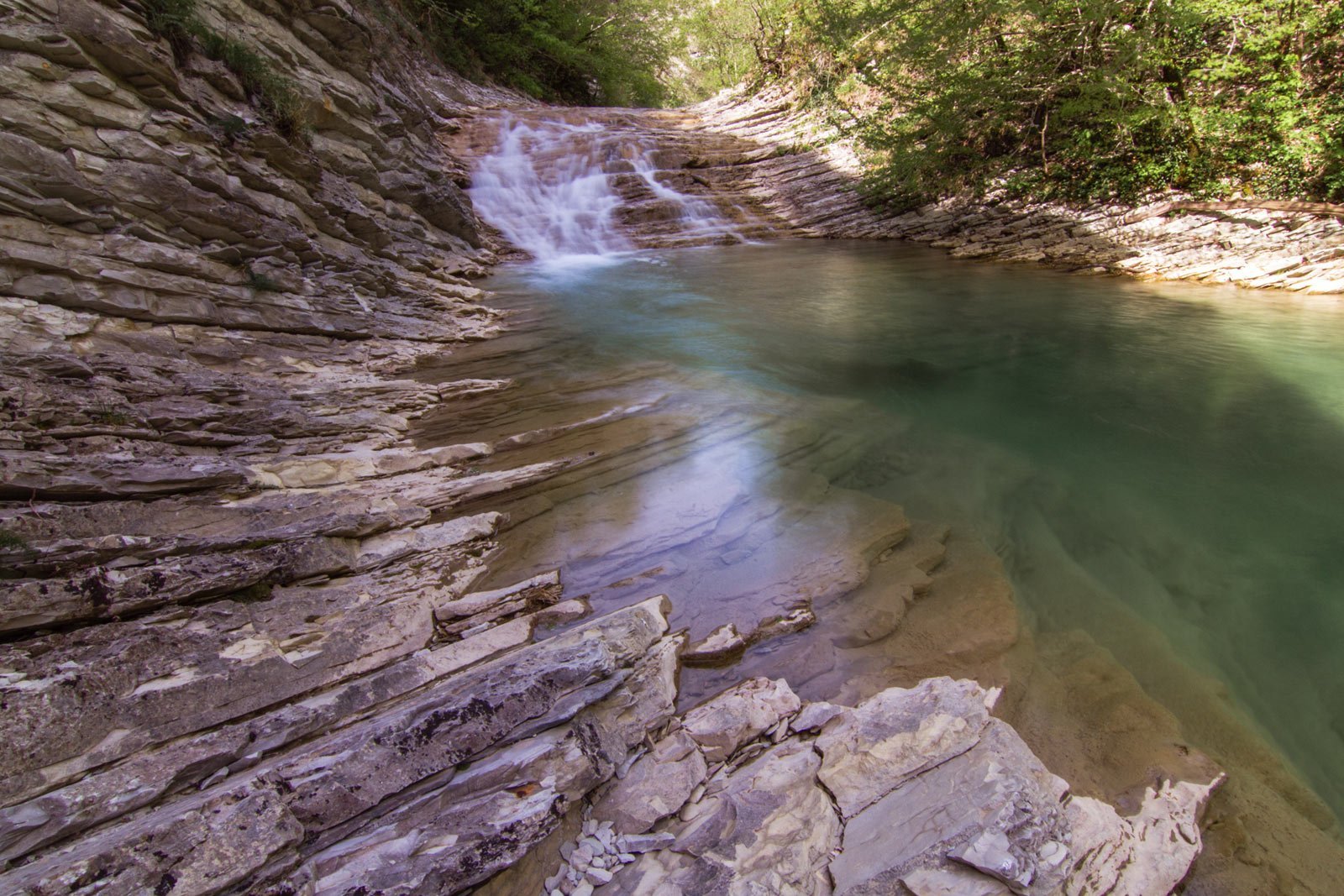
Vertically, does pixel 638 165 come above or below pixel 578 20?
below

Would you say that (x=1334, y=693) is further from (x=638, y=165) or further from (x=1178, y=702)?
(x=638, y=165)

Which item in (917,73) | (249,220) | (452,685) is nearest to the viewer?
(452,685)

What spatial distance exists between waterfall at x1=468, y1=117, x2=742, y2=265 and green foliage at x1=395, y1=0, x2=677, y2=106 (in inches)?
212

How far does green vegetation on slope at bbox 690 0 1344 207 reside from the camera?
9.73 meters

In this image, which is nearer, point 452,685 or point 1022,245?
point 452,685

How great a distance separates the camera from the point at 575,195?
608 inches

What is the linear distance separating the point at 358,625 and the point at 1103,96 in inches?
587

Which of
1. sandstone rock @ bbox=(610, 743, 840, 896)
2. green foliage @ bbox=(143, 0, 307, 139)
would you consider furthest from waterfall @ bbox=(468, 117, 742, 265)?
sandstone rock @ bbox=(610, 743, 840, 896)

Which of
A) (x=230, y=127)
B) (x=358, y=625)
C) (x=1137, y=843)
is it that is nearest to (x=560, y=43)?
(x=230, y=127)

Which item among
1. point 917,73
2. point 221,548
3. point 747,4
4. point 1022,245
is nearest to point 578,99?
point 747,4

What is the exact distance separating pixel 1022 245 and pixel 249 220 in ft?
44.9

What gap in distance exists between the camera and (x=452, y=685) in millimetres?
2396

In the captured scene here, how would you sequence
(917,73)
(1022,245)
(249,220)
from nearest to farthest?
1. (249,220)
2. (1022,245)
3. (917,73)

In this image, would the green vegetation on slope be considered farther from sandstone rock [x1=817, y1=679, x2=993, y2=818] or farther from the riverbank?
sandstone rock [x1=817, y1=679, x2=993, y2=818]
